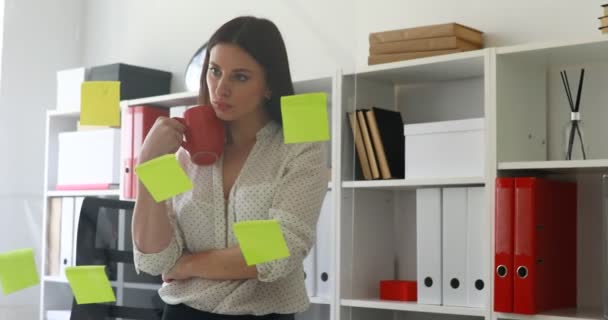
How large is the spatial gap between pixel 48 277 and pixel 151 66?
19.3 inches

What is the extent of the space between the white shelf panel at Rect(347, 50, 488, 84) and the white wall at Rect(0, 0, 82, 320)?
689 mm

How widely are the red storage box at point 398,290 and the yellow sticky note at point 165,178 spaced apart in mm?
565

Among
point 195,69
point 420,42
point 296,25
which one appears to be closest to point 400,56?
point 420,42

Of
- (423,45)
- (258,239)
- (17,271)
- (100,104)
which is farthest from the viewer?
(423,45)

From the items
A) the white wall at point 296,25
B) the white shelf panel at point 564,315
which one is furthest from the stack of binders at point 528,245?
the white wall at point 296,25

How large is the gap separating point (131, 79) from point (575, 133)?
103 cm

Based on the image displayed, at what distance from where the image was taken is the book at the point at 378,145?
157 centimetres

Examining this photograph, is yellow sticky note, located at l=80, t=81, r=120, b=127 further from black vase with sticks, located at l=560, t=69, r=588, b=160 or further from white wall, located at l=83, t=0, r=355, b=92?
black vase with sticks, located at l=560, t=69, r=588, b=160

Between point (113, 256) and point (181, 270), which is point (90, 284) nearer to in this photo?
point (113, 256)

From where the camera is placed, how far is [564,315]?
1.78 metres

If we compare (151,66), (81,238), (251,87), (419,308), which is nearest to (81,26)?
(151,66)

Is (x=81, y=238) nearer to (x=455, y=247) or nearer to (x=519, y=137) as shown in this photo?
(x=455, y=247)

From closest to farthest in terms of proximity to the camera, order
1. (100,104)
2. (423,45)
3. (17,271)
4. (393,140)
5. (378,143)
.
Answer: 1. (100,104)
2. (17,271)
3. (378,143)
4. (393,140)
5. (423,45)

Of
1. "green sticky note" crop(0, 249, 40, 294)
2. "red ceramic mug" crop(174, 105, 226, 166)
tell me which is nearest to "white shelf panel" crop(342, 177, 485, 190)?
"red ceramic mug" crop(174, 105, 226, 166)
